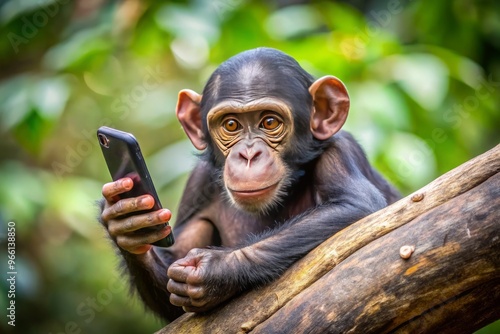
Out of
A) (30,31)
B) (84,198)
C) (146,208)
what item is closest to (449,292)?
(146,208)

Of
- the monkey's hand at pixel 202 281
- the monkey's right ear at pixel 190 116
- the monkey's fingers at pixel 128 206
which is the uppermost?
the monkey's right ear at pixel 190 116

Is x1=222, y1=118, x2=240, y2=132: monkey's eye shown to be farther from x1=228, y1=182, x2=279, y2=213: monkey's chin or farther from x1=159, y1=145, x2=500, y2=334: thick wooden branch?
x1=159, y1=145, x2=500, y2=334: thick wooden branch

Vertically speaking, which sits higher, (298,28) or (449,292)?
(298,28)

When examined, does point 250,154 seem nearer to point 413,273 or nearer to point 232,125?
point 232,125

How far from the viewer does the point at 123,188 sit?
360cm

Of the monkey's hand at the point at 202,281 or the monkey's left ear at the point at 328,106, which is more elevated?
the monkey's left ear at the point at 328,106

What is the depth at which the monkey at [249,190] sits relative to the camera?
11.8 feet

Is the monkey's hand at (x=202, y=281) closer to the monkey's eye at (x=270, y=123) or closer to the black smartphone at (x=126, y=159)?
the black smartphone at (x=126, y=159)

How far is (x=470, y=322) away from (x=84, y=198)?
497cm

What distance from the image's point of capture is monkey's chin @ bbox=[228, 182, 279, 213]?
395 cm

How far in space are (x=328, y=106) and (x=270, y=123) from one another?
480 mm

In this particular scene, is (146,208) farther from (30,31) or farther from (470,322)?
(30,31)

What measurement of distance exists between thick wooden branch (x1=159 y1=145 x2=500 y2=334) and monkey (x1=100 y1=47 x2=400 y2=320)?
262mm

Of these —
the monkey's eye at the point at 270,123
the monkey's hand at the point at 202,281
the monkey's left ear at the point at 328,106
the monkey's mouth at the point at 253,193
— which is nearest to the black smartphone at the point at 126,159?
the monkey's hand at the point at 202,281
